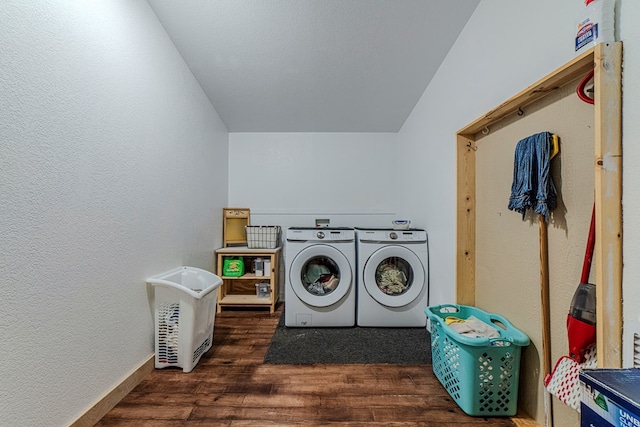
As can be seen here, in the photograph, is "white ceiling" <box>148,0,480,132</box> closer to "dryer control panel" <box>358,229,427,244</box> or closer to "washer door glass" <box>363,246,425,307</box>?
"dryer control panel" <box>358,229,427,244</box>

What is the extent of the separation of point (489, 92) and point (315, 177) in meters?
2.10

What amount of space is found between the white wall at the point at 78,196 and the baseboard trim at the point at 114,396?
0.11 feet

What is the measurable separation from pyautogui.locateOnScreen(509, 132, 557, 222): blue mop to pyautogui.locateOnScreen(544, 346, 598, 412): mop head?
0.53 metres

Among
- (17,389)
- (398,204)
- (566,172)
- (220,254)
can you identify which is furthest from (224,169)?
(566,172)

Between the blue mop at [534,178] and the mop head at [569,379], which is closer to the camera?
the mop head at [569,379]

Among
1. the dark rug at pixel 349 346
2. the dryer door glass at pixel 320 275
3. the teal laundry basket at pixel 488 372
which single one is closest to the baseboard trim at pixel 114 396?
the dark rug at pixel 349 346

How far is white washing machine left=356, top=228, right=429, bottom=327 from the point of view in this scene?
7.56 feet

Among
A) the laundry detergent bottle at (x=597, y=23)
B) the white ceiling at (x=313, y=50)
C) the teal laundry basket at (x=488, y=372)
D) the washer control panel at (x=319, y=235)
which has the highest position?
the white ceiling at (x=313, y=50)

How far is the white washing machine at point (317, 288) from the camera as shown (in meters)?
2.34

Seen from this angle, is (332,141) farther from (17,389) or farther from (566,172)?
(17,389)

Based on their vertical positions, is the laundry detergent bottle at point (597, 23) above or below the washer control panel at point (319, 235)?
above

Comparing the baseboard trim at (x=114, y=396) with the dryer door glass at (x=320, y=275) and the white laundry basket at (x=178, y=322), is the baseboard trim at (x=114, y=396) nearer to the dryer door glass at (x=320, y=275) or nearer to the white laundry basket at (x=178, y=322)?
the white laundry basket at (x=178, y=322)

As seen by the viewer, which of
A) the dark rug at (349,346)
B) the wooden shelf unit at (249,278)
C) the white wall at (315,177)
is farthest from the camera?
the white wall at (315,177)

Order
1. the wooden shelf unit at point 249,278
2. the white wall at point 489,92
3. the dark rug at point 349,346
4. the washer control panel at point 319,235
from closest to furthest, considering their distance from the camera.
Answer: the white wall at point 489,92
the dark rug at point 349,346
the washer control panel at point 319,235
the wooden shelf unit at point 249,278
